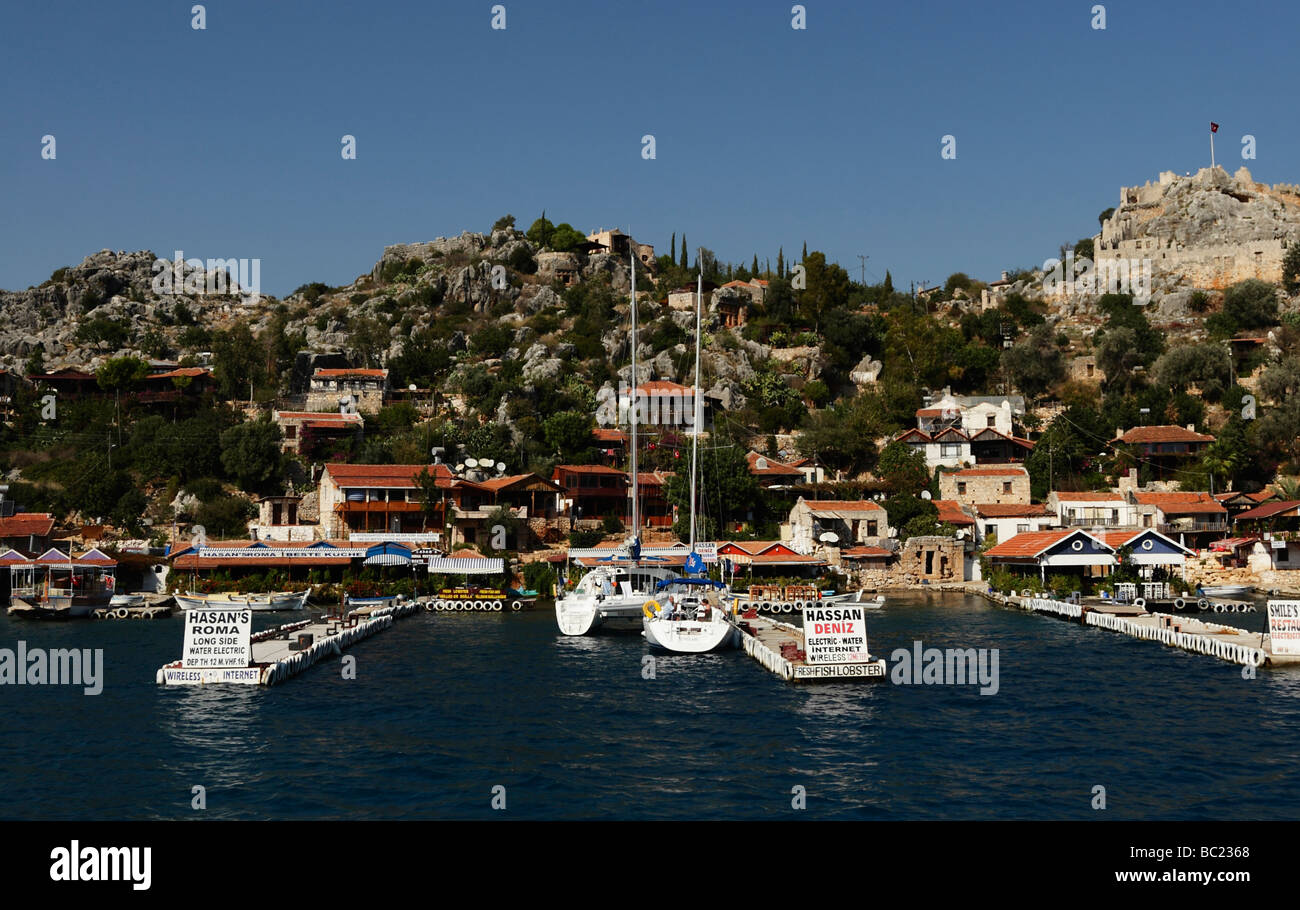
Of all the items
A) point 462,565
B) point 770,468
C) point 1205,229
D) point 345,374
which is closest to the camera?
point 462,565

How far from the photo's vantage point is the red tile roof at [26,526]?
6769 centimetres

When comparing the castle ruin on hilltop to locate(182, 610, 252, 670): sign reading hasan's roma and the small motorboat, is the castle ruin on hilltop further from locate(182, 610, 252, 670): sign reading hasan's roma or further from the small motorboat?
locate(182, 610, 252, 670): sign reading hasan's roma

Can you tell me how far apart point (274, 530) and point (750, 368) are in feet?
158

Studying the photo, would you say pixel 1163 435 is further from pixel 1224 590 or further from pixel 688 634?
pixel 688 634

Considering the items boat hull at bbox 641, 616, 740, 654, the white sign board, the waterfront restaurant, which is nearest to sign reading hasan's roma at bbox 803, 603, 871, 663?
boat hull at bbox 641, 616, 740, 654

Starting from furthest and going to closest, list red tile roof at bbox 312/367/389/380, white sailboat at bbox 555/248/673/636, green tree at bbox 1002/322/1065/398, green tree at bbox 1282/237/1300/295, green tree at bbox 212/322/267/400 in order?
green tree at bbox 1282/237/1300/295
green tree at bbox 212/322/267/400
red tile roof at bbox 312/367/389/380
green tree at bbox 1002/322/1065/398
white sailboat at bbox 555/248/673/636

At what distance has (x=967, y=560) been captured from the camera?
2795 inches

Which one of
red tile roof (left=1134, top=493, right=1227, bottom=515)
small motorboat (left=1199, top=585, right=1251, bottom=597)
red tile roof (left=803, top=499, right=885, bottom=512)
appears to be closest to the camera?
small motorboat (left=1199, top=585, right=1251, bottom=597)

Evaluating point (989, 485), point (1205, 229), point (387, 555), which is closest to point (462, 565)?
point (387, 555)

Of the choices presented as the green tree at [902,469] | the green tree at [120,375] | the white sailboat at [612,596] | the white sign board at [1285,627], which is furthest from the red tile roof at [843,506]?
the green tree at [120,375]

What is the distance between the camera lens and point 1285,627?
37.8 m

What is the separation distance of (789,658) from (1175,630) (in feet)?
61.4

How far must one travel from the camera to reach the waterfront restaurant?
62.4 meters

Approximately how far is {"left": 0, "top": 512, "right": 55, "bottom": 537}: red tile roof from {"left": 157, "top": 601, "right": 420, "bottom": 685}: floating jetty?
86.2ft
